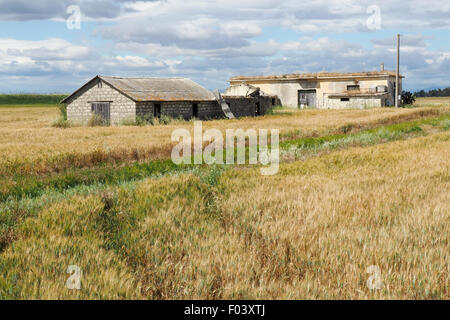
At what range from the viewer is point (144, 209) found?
7.64 m

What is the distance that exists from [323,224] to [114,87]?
29.3 metres

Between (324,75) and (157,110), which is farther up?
(324,75)

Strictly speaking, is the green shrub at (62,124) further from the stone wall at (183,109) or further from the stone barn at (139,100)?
the stone wall at (183,109)

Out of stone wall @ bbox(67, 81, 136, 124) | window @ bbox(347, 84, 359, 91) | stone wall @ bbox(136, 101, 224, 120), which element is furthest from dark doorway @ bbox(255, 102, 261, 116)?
stone wall @ bbox(67, 81, 136, 124)

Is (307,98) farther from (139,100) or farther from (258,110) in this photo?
(139,100)

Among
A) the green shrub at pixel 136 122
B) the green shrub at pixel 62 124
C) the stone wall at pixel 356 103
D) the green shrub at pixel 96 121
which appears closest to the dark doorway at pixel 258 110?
the stone wall at pixel 356 103

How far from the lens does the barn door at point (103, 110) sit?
113ft

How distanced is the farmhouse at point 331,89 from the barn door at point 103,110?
54.8ft

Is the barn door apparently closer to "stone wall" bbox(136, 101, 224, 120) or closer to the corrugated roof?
"stone wall" bbox(136, 101, 224, 120)

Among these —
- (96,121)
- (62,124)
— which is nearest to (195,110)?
(96,121)

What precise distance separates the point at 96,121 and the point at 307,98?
28542 millimetres

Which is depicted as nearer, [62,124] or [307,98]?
[62,124]

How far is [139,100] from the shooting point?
3247cm
